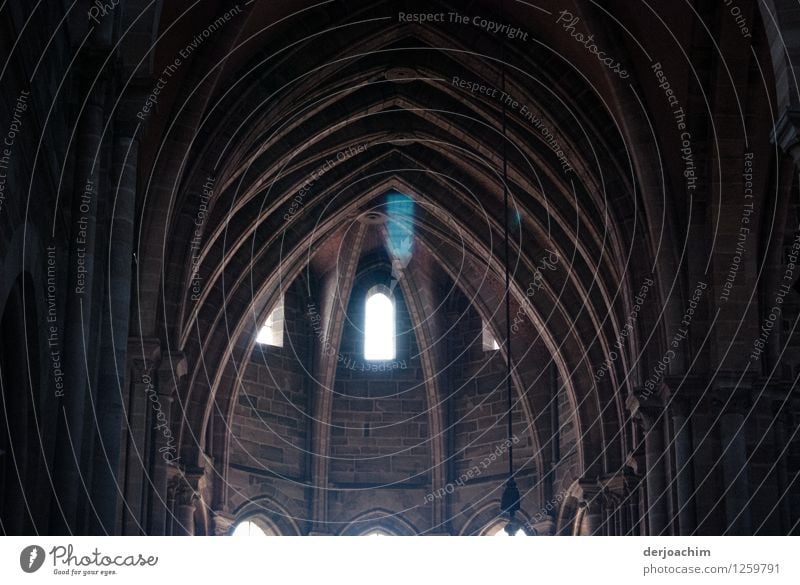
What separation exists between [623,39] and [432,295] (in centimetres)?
1478

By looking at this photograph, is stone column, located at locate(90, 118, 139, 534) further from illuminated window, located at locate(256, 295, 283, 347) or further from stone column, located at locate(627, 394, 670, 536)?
illuminated window, located at locate(256, 295, 283, 347)

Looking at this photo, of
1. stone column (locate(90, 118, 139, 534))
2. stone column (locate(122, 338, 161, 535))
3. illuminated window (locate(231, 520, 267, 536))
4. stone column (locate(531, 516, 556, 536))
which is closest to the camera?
stone column (locate(90, 118, 139, 534))

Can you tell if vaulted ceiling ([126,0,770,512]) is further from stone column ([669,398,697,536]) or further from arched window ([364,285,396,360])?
arched window ([364,285,396,360])

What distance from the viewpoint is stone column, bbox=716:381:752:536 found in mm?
24891

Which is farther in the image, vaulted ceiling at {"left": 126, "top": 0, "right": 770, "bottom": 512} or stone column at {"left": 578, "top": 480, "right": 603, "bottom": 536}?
stone column at {"left": 578, "top": 480, "right": 603, "bottom": 536}

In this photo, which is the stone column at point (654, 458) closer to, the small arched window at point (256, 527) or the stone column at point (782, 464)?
the stone column at point (782, 464)

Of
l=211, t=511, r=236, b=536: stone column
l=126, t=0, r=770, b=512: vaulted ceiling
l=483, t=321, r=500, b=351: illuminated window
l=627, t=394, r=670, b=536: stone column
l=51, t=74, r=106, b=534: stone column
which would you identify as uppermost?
l=483, t=321, r=500, b=351: illuminated window

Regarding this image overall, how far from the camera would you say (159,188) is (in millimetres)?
26125

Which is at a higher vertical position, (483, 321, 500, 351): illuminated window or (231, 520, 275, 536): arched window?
(483, 321, 500, 351): illuminated window

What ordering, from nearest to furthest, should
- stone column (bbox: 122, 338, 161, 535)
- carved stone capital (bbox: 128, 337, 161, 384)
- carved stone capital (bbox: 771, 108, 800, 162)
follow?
carved stone capital (bbox: 771, 108, 800, 162), carved stone capital (bbox: 128, 337, 161, 384), stone column (bbox: 122, 338, 161, 535)

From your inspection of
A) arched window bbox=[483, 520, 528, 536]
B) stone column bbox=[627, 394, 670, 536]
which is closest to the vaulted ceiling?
stone column bbox=[627, 394, 670, 536]

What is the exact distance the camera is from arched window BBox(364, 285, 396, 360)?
134ft
